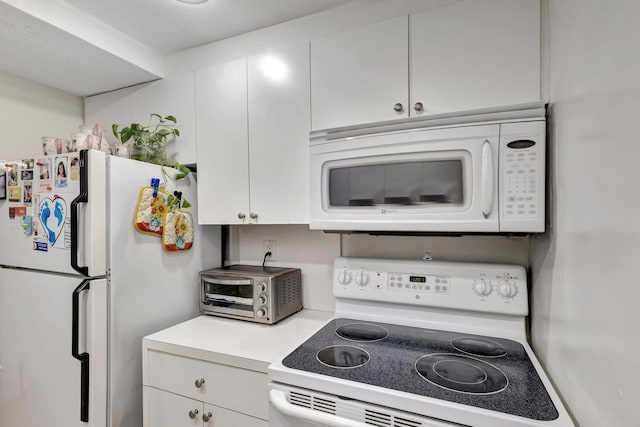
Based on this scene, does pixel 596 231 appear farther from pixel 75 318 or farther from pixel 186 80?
pixel 186 80

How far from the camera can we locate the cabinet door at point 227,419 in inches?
46.2

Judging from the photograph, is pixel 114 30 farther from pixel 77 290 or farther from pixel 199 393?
pixel 199 393

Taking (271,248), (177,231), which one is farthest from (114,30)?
(271,248)

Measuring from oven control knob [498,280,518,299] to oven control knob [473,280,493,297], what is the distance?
37 mm

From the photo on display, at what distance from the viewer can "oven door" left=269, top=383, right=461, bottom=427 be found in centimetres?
83

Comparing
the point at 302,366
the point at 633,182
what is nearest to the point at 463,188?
the point at 633,182

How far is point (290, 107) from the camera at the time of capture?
4.83 feet

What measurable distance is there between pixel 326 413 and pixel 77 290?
1124mm

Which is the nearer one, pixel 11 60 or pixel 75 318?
pixel 75 318

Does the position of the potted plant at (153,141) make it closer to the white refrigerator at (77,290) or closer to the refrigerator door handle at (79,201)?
the white refrigerator at (77,290)

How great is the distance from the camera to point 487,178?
1033mm

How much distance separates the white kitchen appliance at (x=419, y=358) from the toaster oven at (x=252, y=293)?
29cm

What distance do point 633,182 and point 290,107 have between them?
4.07ft

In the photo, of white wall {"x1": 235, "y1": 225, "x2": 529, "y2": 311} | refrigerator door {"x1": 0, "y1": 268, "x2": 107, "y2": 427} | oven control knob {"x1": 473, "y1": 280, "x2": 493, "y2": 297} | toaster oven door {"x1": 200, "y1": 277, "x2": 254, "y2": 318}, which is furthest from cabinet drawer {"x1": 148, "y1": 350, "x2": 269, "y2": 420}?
oven control knob {"x1": 473, "y1": 280, "x2": 493, "y2": 297}
